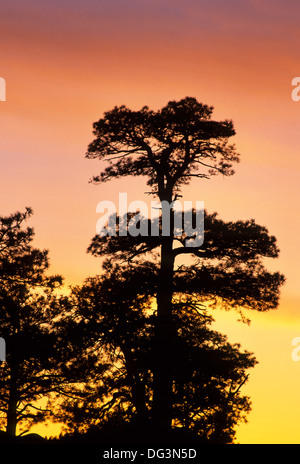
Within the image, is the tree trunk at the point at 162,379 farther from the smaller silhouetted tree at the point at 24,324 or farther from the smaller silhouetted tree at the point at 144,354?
the smaller silhouetted tree at the point at 24,324

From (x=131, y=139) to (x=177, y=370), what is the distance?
396 inches

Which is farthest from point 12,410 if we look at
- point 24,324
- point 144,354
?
point 144,354

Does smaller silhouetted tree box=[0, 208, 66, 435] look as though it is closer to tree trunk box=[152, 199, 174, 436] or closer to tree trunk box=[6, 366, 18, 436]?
tree trunk box=[6, 366, 18, 436]

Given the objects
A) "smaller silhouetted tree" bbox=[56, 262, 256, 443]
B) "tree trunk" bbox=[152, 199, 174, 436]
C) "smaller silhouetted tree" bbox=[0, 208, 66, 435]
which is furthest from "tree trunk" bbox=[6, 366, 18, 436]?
"tree trunk" bbox=[152, 199, 174, 436]

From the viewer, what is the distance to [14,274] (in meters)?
32.9

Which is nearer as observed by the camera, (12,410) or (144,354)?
(144,354)

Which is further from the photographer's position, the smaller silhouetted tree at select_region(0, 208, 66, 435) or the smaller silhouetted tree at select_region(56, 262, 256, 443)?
the smaller silhouetted tree at select_region(0, 208, 66, 435)

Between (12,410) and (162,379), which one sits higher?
(162,379)

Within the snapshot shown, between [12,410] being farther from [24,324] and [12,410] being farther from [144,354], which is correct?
[144,354]

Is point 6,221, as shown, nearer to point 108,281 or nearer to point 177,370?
point 108,281

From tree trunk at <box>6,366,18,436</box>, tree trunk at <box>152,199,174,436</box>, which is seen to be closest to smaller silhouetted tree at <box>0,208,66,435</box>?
tree trunk at <box>6,366,18,436</box>

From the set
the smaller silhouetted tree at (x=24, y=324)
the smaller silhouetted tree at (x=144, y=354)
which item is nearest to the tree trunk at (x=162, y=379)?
the smaller silhouetted tree at (x=144, y=354)

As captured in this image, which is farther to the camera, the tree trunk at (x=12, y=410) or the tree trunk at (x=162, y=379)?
the tree trunk at (x=12, y=410)
